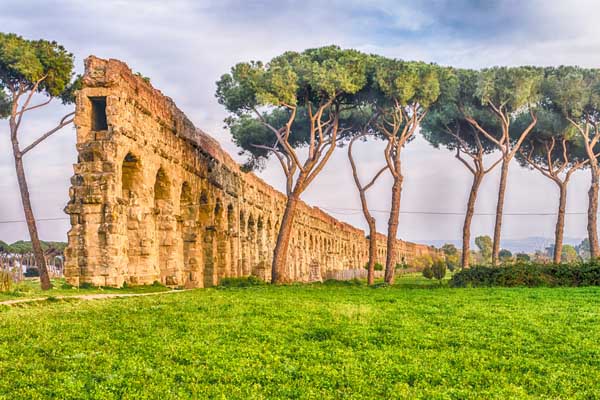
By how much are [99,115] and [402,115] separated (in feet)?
44.2

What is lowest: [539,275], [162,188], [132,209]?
[539,275]

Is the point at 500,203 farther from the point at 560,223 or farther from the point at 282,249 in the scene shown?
the point at 282,249

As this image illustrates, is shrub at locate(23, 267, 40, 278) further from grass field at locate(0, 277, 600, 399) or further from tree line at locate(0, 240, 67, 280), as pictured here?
grass field at locate(0, 277, 600, 399)

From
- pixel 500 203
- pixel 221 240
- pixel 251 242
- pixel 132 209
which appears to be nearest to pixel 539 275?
pixel 500 203

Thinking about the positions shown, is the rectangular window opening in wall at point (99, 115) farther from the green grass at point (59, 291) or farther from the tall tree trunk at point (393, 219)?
the tall tree trunk at point (393, 219)

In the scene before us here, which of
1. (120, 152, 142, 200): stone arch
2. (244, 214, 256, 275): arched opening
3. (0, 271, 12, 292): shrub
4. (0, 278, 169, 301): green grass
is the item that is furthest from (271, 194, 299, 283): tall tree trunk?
(0, 271, 12, 292): shrub

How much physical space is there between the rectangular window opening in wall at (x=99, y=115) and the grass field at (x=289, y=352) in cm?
713

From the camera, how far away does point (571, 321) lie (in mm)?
10250

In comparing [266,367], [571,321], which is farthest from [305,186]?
[266,367]

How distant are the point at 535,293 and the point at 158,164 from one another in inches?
434

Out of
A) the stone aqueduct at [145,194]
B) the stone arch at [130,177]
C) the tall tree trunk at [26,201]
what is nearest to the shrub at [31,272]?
the stone aqueduct at [145,194]

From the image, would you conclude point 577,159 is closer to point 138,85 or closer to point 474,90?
point 474,90

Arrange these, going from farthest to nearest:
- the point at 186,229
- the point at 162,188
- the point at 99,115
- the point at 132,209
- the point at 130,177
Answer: the point at 186,229 < the point at 162,188 < the point at 130,177 < the point at 132,209 < the point at 99,115

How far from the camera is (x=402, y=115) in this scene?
26703mm
